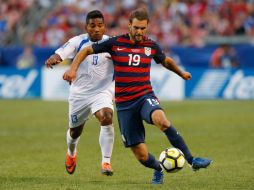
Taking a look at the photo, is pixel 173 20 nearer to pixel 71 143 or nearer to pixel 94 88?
pixel 71 143

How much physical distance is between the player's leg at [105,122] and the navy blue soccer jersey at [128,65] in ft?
2.89

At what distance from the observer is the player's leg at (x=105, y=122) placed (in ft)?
31.6

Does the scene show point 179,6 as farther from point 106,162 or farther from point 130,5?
point 106,162

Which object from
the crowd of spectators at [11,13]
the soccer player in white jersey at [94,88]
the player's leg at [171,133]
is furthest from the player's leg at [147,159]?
the crowd of spectators at [11,13]

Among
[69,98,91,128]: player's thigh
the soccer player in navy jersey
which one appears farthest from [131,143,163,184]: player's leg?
[69,98,91,128]: player's thigh

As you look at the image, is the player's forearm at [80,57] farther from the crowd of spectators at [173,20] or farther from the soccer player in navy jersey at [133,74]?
the crowd of spectators at [173,20]

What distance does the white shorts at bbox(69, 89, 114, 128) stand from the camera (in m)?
9.78

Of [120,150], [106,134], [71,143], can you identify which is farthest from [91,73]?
[120,150]

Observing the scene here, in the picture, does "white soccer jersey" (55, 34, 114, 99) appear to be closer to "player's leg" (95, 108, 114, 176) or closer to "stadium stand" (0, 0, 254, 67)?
"player's leg" (95, 108, 114, 176)

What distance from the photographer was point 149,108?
27.7ft

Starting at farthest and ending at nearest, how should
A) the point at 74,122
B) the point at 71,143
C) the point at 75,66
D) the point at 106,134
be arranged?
the point at 71,143, the point at 74,122, the point at 106,134, the point at 75,66

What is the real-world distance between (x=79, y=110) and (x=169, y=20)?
59.0 ft

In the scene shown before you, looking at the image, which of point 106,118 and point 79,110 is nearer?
point 106,118

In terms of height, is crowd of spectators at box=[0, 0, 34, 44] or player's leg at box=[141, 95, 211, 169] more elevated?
crowd of spectators at box=[0, 0, 34, 44]
